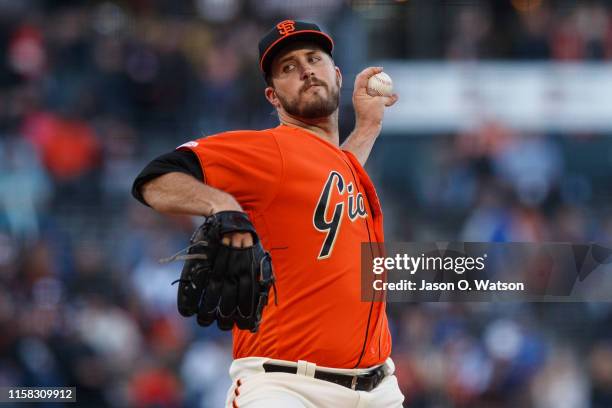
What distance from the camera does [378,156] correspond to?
33.3ft

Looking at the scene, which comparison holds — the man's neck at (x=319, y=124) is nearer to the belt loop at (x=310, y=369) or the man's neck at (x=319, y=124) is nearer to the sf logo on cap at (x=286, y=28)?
the sf logo on cap at (x=286, y=28)

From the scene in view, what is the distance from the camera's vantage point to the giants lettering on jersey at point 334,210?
3.68m

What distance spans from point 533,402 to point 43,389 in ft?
12.2

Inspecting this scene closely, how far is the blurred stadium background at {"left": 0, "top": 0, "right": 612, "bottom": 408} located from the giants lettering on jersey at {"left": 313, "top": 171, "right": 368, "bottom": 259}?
4.61m

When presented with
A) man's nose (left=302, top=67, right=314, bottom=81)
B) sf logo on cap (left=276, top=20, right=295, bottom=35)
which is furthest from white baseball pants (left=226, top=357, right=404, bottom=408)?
sf logo on cap (left=276, top=20, right=295, bottom=35)

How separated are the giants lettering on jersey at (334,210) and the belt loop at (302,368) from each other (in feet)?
1.20

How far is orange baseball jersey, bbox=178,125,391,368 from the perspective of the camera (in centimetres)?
359

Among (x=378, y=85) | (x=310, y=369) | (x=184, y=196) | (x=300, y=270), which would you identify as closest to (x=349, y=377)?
(x=310, y=369)

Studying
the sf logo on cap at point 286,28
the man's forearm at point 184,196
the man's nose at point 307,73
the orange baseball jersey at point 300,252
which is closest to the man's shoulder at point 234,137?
the orange baseball jersey at point 300,252

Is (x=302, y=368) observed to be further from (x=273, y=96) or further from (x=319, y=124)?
(x=273, y=96)

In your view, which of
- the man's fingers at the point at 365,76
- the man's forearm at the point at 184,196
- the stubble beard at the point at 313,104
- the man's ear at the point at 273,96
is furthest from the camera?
the man's fingers at the point at 365,76

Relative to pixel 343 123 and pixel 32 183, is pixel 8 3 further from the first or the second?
pixel 343 123

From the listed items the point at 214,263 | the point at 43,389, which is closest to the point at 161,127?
the point at 43,389

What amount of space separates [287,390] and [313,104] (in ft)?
3.49
